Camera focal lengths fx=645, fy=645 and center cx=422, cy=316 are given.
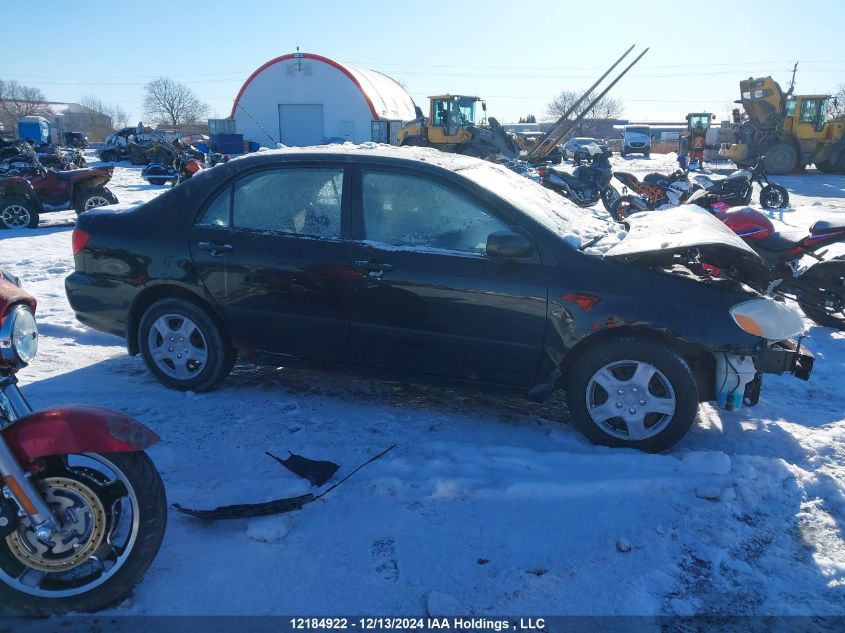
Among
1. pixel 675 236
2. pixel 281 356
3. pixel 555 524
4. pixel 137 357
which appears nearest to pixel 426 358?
pixel 281 356

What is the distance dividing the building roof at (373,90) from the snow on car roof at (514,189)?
38100 millimetres

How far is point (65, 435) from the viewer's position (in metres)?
2.35

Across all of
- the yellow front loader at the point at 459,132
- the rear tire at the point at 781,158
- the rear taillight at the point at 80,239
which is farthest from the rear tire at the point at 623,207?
the rear tire at the point at 781,158

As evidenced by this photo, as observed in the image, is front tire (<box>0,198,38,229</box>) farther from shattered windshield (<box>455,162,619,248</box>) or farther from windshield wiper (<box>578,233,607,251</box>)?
windshield wiper (<box>578,233,607,251</box>)

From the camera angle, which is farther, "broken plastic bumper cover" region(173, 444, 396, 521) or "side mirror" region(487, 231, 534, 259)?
"side mirror" region(487, 231, 534, 259)

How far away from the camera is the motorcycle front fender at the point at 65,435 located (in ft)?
7.68

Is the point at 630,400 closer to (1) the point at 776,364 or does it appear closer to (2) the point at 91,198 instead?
(1) the point at 776,364

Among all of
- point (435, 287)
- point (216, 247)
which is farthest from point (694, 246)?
point (216, 247)

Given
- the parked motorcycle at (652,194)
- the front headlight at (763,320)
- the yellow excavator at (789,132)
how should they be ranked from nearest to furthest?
1. the front headlight at (763,320)
2. the parked motorcycle at (652,194)
3. the yellow excavator at (789,132)

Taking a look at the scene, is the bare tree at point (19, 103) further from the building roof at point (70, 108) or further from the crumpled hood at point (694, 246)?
the crumpled hood at point (694, 246)

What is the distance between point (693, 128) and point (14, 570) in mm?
36717

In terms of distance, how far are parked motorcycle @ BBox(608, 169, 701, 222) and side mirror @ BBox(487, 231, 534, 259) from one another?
7932 mm

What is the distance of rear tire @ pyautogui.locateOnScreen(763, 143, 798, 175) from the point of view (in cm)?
2458

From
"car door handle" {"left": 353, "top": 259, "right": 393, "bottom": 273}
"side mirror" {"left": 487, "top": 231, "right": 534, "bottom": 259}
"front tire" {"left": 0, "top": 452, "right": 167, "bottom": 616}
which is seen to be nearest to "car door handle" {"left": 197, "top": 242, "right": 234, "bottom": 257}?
"car door handle" {"left": 353, "top": 259, "right": 393, "bottom": 273}
